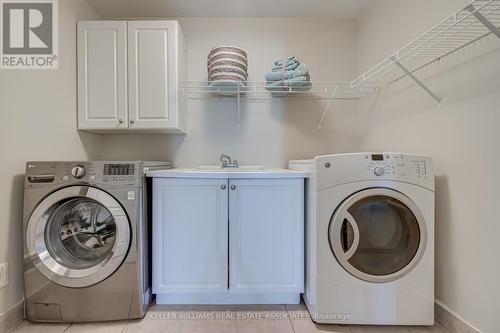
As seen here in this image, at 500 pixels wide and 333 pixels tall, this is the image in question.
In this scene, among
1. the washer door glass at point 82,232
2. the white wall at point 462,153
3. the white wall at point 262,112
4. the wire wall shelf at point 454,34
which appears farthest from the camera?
the white wall at point 262,112

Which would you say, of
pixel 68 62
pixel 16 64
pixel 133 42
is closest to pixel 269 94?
pixel 133 42

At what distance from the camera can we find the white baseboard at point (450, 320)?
1.27m

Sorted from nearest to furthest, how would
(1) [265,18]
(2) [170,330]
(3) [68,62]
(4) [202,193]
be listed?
(2) [170,330] → (4) [202,193] → (3) [68,62] → (1) [265,18]

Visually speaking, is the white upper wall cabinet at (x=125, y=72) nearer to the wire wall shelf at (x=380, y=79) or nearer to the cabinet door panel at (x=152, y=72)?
the cabinet door panel at (x=152, y=72)

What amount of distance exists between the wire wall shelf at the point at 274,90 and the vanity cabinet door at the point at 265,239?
90 cm

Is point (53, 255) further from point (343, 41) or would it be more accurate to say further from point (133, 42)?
point (343, 41)

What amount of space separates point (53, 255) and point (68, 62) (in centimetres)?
132

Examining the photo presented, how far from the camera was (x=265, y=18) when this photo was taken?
2.36 metres

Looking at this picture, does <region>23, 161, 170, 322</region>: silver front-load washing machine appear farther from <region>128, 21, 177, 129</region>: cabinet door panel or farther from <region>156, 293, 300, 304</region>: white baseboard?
<region>128, 21, 177, 129</region>: cabinet door panel

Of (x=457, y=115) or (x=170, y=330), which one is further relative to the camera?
(x=170, y=330)

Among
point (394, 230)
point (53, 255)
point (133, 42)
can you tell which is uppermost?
point (133, 42)

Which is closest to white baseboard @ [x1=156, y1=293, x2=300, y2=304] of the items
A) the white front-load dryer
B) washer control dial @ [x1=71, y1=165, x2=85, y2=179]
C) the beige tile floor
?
the beige tile floor

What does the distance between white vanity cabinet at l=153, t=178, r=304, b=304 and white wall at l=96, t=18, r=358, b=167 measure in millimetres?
795

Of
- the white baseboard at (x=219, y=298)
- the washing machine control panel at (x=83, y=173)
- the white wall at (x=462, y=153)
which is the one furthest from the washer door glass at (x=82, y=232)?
the white wall at (x=462, y=153)
